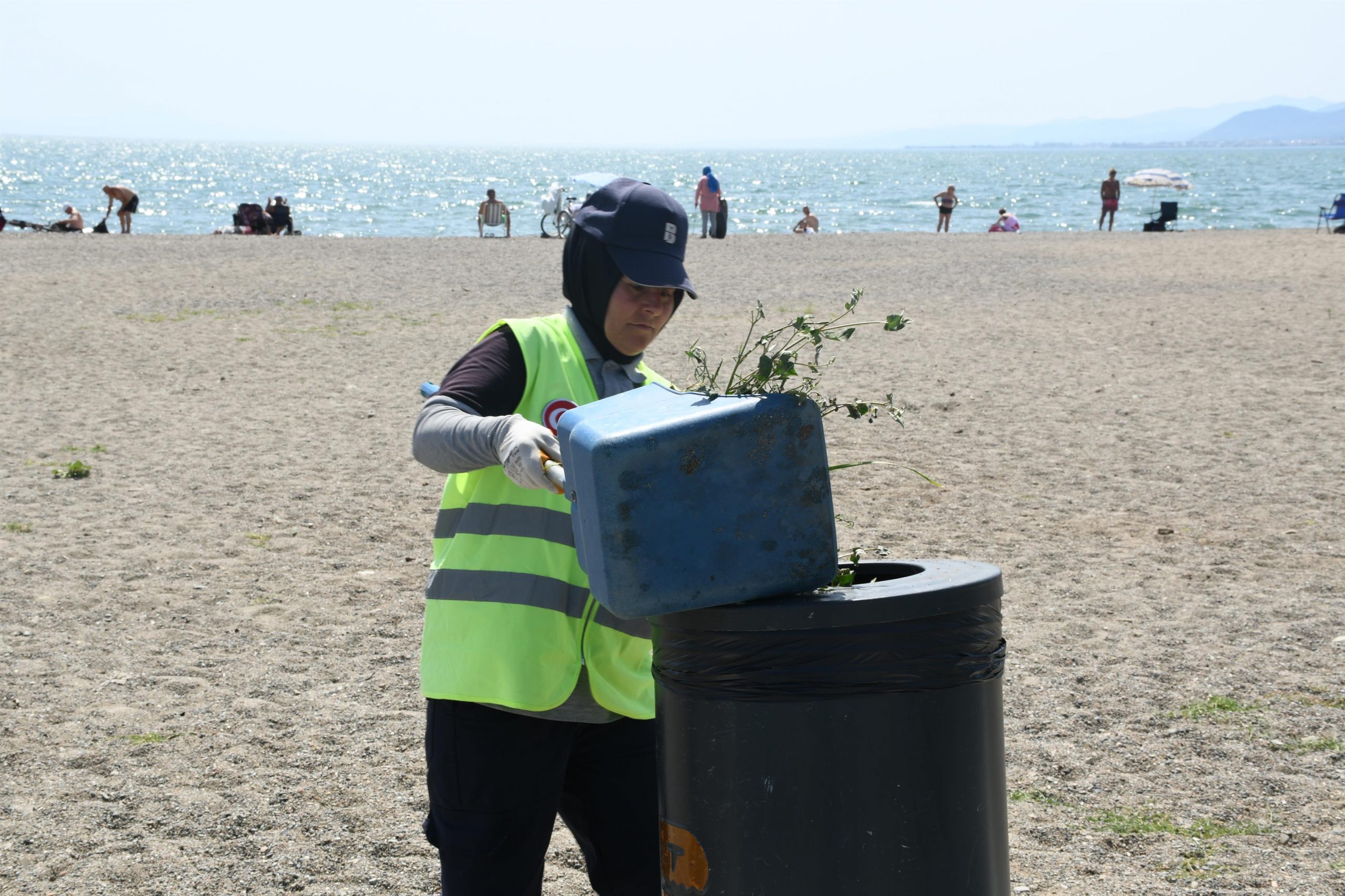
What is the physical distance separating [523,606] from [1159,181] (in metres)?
39.0

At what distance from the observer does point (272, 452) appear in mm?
8219

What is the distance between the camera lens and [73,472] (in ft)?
24.7

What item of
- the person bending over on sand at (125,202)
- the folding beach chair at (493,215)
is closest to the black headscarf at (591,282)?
the folding beach chair at (493,215)

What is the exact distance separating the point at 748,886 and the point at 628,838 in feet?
2.26

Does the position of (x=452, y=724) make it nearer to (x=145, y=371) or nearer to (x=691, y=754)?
(x=691, y=754)

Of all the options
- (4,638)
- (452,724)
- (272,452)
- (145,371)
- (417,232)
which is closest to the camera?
(452,724)

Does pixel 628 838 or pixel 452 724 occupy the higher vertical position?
pixel 452 724

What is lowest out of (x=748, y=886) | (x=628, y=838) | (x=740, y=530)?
(x=628, y=838)

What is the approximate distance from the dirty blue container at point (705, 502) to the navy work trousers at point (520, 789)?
58 cm

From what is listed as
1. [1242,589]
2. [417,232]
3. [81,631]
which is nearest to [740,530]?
[81,631]

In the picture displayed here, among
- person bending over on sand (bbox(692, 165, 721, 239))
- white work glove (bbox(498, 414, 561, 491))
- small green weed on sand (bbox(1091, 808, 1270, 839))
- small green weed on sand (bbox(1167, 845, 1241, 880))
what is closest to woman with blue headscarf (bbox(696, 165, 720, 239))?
person bending over on sand (bbox(692, 165, 721, 239))

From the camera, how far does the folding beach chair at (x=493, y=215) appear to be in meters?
25.9

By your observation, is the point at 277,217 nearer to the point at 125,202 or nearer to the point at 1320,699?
the point at 125,202

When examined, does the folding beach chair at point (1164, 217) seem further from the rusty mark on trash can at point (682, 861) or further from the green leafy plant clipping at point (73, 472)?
the rusty mark on trash can at point (682, 861)
